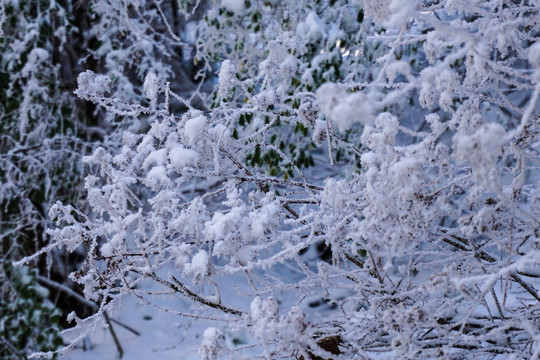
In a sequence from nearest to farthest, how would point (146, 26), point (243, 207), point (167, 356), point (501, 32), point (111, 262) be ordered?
point (501, 32) → point (243, 207) → point (111, 262) → point (167, 356) → point (146, 26)

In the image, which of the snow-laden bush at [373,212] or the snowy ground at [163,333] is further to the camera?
the snowy ground at [163,333]

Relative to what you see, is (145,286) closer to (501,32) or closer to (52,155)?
(52,155)

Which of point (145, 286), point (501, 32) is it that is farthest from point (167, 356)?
point (501, 32)

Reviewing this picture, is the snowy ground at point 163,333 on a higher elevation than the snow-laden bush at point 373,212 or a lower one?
lower

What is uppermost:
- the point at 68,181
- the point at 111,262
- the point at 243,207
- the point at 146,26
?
the point at 146,26

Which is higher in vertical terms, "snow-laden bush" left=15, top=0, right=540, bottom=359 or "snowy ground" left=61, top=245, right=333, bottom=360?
"snow-laden bush" left=15, top=0, right=540, bottom=359

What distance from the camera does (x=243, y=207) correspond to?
178 cm

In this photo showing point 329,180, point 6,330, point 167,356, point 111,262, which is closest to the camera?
point 329,180

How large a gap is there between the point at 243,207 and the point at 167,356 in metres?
3.24

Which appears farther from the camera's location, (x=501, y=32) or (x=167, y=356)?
(x=167, y=356)

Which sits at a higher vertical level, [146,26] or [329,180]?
[146,26]

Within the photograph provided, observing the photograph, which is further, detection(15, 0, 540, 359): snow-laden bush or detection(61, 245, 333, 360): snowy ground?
detection(61, 245, 333, 360): snowy ground

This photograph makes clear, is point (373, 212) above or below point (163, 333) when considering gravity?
above

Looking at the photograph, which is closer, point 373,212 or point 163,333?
point 373,212
